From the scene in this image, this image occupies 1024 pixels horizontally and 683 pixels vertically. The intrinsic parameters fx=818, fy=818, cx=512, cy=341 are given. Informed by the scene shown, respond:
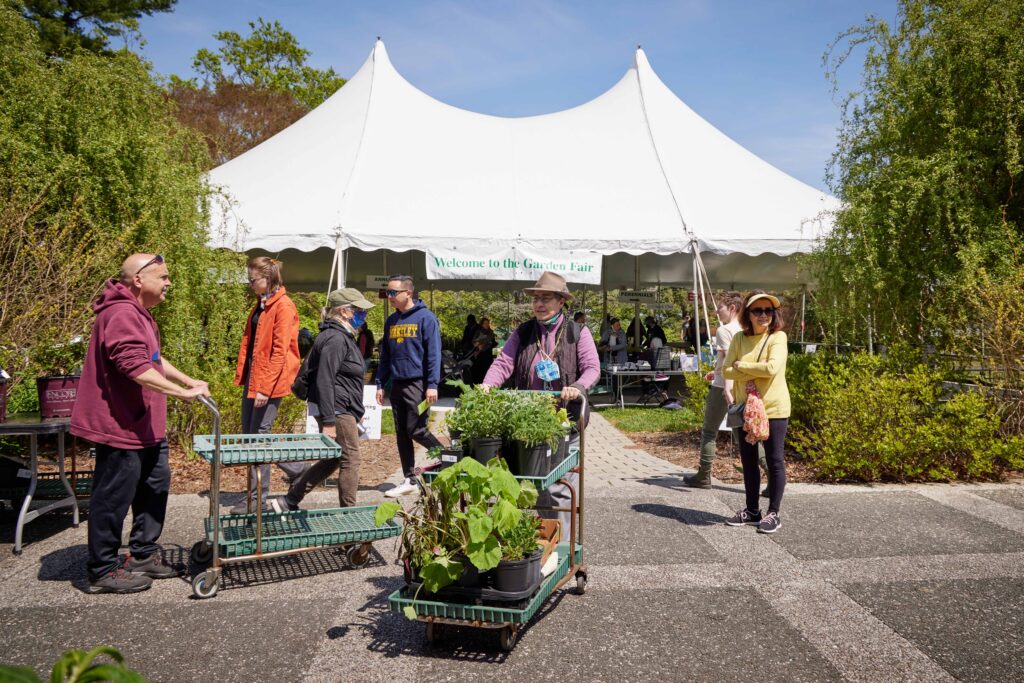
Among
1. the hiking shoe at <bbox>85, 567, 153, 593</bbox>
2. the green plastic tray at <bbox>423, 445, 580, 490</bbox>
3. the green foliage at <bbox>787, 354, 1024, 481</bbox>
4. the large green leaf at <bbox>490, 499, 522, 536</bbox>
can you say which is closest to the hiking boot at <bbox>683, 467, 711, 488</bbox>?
the green foliage at <bbox>787, 354, 1024, 481</bbox>

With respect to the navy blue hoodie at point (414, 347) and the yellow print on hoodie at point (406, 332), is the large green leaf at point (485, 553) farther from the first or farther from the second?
the yellow print on hoodie at point (406, 332)

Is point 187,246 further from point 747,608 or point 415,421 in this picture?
point 747,608

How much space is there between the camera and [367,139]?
43.3ft

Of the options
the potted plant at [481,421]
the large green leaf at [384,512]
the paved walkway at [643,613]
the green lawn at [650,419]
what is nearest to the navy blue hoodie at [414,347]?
the paved walkway at [643,613]

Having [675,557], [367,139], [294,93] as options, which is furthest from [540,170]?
[294,93]

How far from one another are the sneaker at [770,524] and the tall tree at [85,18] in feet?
53.9

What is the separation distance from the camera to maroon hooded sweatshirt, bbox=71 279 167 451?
4.22m

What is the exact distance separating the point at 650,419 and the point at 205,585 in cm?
849

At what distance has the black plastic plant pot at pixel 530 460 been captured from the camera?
388 cm

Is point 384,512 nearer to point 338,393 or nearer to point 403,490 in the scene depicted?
point 338,393

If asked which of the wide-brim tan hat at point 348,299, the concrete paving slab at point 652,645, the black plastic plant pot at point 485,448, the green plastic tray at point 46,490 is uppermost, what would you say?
the wide-brim tan hat at point 348,299

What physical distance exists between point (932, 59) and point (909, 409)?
3.78 meters

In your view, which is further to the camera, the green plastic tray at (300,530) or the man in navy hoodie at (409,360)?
the man in navy hoodie at (409,360)

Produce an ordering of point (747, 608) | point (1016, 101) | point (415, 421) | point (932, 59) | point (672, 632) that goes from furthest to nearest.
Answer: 1. point (932, 59)
2. point (1016, 101)
3. point (415, 421)
4. point (747, 608)
5. point (672, 632)
